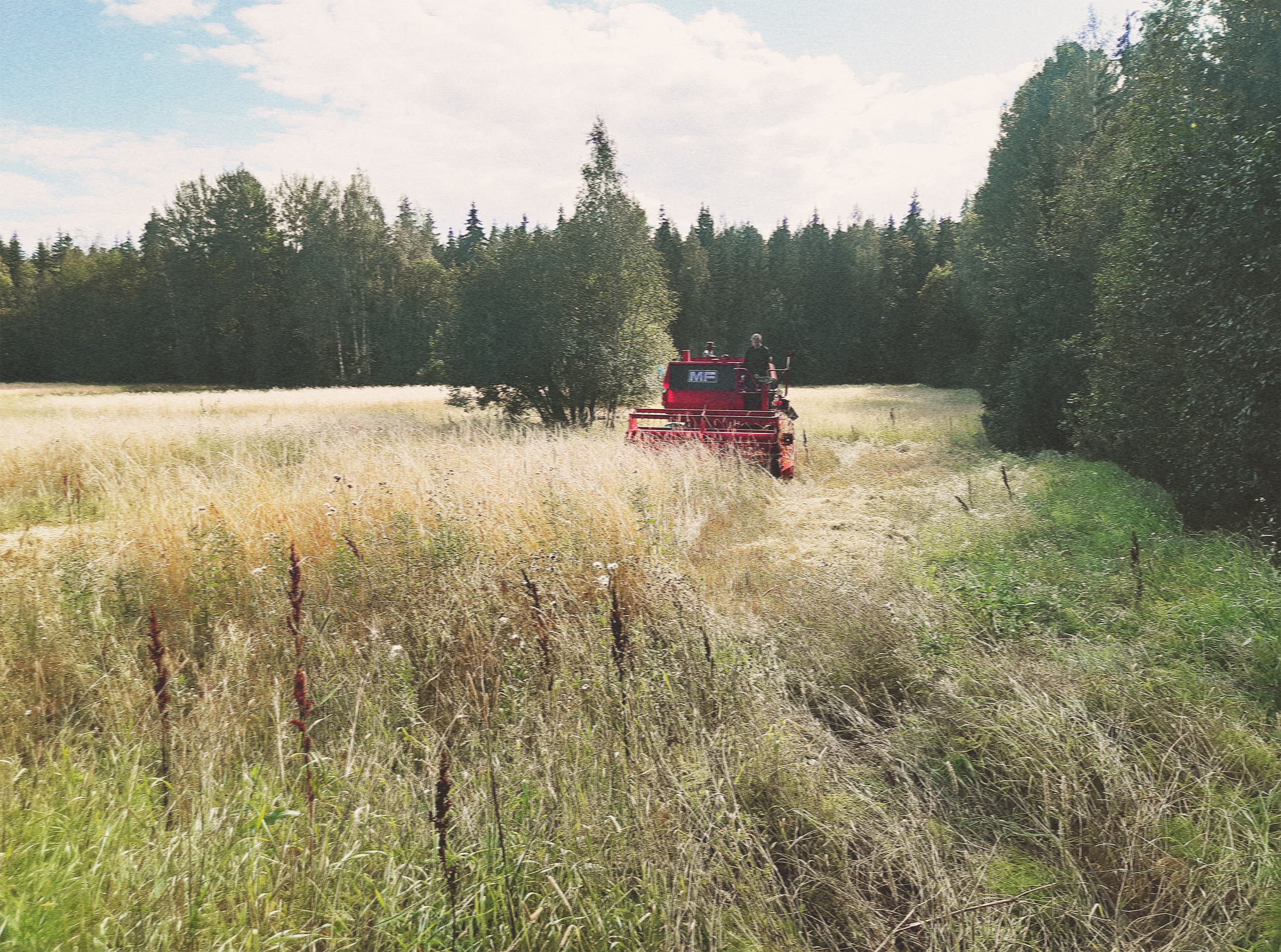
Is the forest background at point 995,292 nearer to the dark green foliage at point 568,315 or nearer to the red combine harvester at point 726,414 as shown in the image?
the dark green foliage at point 568,315

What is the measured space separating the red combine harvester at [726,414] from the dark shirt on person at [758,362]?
0.25 m

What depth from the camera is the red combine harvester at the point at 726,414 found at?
10805 millimetres

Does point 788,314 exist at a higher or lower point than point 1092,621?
higher

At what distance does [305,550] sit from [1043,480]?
10.4m

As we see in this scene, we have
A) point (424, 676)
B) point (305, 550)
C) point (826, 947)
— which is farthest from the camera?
point (305, 550)

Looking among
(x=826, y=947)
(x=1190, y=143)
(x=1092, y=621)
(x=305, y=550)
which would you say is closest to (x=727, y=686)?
(x=826, y=947)

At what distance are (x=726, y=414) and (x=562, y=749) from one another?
9.14 m

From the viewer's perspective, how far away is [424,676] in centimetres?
365

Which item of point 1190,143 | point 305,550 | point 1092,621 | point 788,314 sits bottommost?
point 1092,621

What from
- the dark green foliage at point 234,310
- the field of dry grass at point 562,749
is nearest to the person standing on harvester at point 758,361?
the field of dry grass at point 562,749

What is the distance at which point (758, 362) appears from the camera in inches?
534

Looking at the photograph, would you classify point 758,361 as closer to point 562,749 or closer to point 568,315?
point 568,315

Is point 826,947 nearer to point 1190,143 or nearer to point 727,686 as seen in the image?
point 727,686

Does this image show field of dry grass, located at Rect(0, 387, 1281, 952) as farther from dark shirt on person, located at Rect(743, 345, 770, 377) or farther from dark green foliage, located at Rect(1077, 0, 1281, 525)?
dark shirt on person, located at Rect(743, 345, 770, 377)
